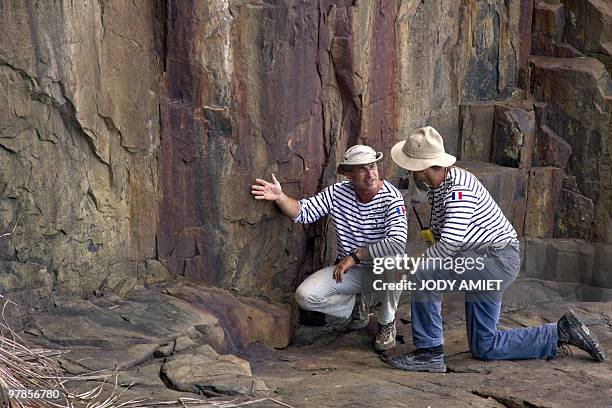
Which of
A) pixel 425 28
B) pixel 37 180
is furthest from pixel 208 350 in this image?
pixel 425 28

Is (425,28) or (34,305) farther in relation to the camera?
(425,28)

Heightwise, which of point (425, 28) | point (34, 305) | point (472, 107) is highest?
point (425, 28)

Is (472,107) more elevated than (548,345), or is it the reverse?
(472,107)

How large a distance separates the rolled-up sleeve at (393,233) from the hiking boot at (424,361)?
27.4 inches

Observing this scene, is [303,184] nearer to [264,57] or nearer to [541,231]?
[264,57]

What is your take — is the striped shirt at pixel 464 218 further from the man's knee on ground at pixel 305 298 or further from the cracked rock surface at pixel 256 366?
the man's knee on ground at pixel 305 298

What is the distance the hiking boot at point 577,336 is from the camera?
566 centimetres

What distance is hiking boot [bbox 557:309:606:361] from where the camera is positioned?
223 inches

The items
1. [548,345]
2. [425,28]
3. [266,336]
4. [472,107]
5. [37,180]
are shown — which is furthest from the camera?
[472,107]

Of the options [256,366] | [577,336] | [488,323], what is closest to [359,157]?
[488,323]

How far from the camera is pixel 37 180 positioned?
514 centimetres

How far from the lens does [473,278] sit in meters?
5.69

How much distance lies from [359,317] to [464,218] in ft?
4.77

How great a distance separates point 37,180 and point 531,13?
5.72 metres
